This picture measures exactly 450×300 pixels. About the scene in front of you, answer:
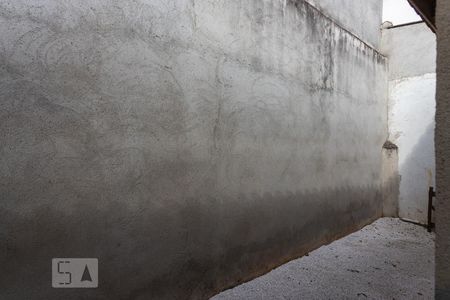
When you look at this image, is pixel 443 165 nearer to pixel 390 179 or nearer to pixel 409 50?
pixel 390 179

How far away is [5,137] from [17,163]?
0.57 ft

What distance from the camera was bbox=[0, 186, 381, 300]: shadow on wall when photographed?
204 cm

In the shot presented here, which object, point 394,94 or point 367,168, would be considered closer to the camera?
point 367,168

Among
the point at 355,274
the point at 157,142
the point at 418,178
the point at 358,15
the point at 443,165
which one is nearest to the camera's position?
the point at 443,165

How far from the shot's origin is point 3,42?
1927mm

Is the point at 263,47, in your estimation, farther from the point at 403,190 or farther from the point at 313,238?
the point at 403,190

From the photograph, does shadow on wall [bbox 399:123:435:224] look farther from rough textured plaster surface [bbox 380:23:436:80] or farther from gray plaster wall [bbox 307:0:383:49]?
gray plaster wall [bbox 307:0:383:49]

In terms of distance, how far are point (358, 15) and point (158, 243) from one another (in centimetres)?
618

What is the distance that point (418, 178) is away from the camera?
7.14 metres

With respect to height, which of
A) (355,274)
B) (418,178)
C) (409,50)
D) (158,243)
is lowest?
(355,274)

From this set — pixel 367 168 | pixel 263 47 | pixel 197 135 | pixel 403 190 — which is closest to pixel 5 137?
pixel 197 135

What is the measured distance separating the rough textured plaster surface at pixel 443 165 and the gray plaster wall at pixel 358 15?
4.27 m

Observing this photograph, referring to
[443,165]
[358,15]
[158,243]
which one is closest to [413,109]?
[358,15]

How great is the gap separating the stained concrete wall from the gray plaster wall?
540 mm
